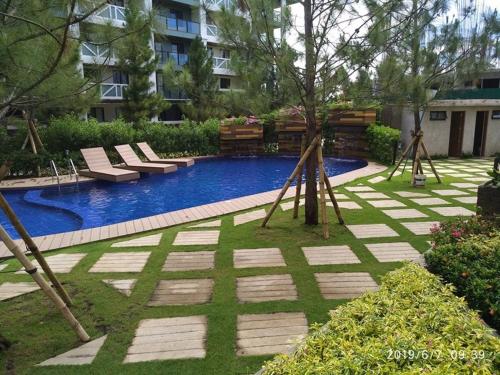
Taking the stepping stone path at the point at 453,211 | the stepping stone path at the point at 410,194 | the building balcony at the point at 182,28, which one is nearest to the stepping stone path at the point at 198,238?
the stepping stone path at the point at 453,211

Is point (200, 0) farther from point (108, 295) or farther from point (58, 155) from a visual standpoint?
point (58, 155)

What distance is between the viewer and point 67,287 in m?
4.20

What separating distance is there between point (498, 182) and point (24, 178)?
1228cm

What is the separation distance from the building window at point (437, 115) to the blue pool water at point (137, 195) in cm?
302

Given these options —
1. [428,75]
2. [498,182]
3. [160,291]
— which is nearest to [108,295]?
[160,291]

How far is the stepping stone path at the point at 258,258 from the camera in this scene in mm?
4750

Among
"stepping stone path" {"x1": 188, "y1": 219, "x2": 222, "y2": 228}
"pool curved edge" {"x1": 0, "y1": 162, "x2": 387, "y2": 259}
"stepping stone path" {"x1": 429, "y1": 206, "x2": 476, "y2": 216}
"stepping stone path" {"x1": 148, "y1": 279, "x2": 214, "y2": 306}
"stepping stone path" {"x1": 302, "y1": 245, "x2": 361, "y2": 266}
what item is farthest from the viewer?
"stepping stone path" {"x1": 429, "y1": 206, "x2": 476, "y2": 216}

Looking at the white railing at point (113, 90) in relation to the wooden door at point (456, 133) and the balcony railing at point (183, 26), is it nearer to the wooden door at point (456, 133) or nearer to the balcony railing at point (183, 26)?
the balcony railing at point (183, 26)

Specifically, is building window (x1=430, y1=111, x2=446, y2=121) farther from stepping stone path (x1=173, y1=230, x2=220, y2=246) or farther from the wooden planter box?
stepping stone path (x1=173, y1=230, x2=220, y2=246)

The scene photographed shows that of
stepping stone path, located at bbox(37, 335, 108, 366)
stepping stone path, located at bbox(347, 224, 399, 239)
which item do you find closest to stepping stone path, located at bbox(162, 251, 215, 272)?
stepping stone path, located at bbox(37, 335, 108, 366)

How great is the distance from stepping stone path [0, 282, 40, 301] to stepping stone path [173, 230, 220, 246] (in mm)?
1867

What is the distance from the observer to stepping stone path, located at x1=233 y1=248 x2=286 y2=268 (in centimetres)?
475

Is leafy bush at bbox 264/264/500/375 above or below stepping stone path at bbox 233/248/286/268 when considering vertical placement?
above

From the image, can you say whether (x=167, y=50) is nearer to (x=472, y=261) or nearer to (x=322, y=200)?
(x=322, y=200)
